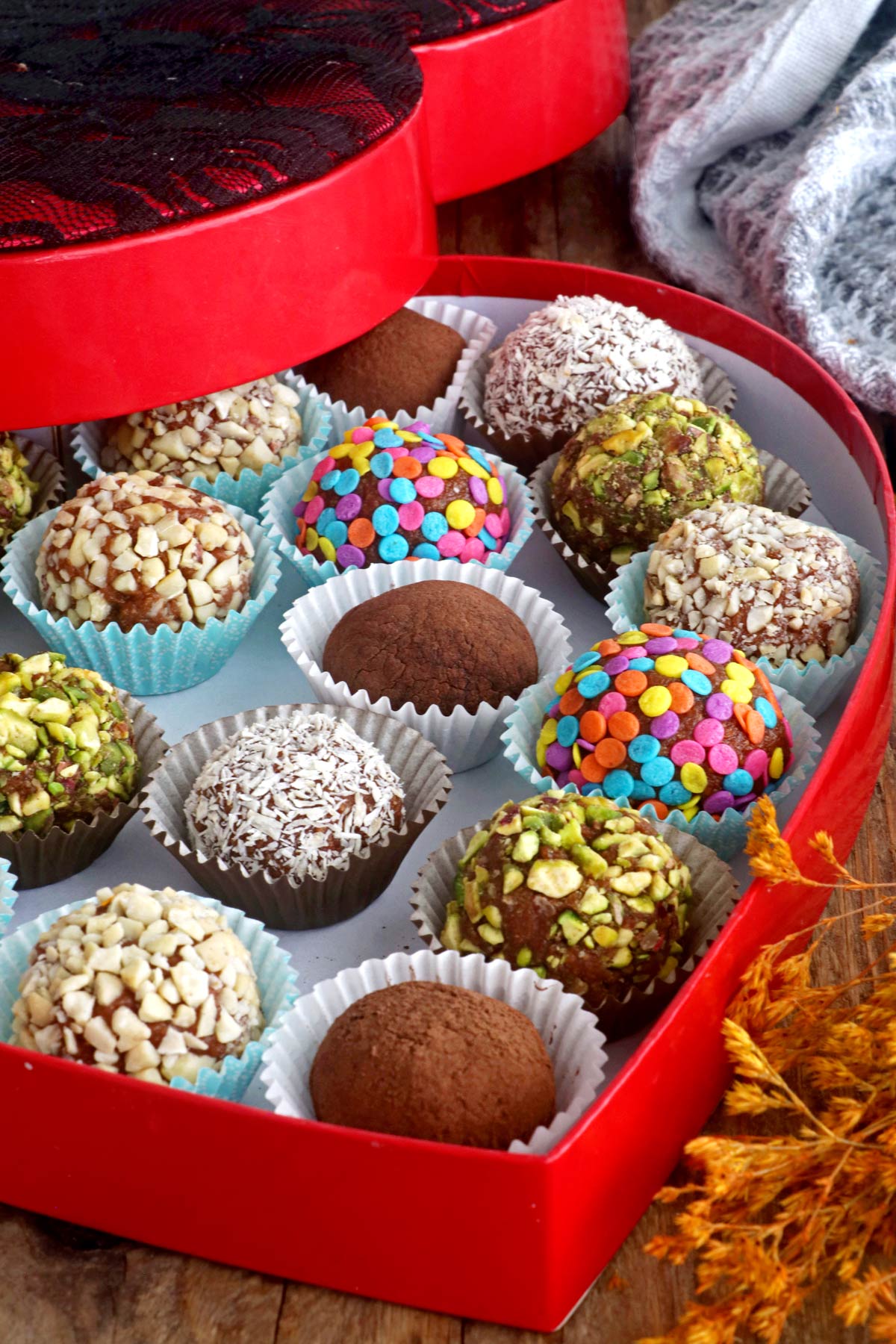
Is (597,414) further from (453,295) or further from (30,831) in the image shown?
(30,831)

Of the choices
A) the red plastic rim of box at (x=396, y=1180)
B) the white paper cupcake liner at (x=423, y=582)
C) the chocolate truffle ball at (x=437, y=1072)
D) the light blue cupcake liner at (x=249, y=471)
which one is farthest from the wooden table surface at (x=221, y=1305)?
the light blue cupcake liner at (x=249, y=471)

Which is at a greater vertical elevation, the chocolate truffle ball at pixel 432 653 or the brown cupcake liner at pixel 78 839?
the chocolate truffle ball at pixel 432 653

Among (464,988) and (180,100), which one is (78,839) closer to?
(464,988)

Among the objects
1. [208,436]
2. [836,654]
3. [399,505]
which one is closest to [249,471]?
[208,436]

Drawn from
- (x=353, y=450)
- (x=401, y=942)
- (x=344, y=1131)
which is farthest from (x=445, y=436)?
(x=344, y=1131)

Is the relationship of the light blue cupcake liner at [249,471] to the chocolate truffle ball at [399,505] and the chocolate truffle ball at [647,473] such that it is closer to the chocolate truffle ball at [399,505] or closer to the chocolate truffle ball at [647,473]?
the chocolate truffle ball at [399,505]

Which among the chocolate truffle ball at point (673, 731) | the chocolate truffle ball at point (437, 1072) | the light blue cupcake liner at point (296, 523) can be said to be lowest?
the light blue cupcake liner at point (296, 523)

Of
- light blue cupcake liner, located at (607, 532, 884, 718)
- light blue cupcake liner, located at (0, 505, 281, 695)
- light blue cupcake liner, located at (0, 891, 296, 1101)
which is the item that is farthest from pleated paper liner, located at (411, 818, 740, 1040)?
light blue cupcake liner, located at (0, 505, 281, 695)
